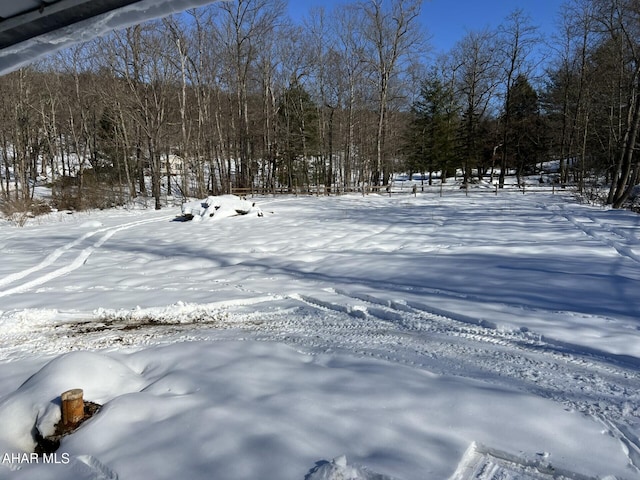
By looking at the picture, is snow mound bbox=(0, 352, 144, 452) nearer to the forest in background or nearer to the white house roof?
A: the white house roof

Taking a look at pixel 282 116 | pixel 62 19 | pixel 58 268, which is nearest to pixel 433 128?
pixel 282 116

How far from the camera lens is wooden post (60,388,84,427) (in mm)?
2441

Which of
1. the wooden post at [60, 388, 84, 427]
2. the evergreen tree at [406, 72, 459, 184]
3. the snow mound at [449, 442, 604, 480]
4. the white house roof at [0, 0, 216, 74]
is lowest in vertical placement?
the snow mound at [449, 442, 604, 480]

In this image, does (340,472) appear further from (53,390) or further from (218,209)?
(218,209)

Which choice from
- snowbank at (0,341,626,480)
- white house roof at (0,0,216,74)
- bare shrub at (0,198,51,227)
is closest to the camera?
snowbank at (0,341,626,480)

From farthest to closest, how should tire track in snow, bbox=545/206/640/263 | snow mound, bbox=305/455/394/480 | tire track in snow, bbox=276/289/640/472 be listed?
tire track in snow, bbox=545/206/640/263 < tire track in snow, bbox=276/289/640/472 < snow mound, bbox=305/455/394/480

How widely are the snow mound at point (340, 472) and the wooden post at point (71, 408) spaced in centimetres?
164

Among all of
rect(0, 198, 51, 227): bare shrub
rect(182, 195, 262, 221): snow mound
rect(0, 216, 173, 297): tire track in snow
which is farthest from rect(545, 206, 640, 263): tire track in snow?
rect(0, 198, 51, 227): bare shrub

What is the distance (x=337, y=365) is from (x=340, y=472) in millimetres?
1292

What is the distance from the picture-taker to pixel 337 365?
3.32m

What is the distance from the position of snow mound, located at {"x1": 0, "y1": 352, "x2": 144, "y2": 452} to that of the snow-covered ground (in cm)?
1

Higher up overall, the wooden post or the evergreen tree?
the evergreen tree

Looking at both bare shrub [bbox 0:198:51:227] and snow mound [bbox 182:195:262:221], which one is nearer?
snow mound [bbox 182:195:262:221]

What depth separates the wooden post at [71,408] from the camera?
2441mm
